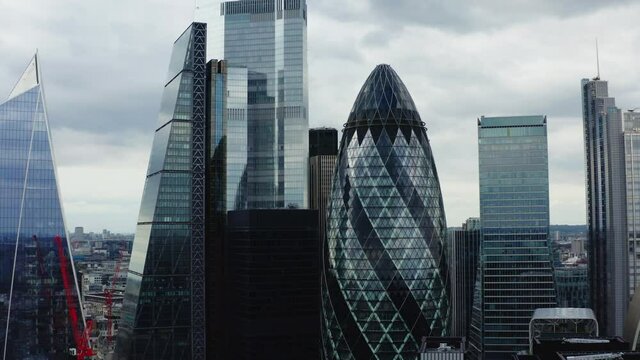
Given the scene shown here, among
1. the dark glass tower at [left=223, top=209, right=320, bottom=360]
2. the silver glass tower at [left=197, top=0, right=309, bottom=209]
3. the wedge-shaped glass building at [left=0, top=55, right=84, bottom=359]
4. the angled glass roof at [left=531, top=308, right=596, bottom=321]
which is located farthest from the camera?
the silver glass tower at [left=197, top=0, right=309, bottom=209]

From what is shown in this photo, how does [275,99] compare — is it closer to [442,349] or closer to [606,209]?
[442,349]

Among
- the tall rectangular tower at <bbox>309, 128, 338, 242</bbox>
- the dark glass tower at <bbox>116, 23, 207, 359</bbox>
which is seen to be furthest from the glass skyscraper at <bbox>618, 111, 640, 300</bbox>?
the dark glass tower at <bbox>116, 23, 207, 359</bbox>

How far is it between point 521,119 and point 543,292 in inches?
→ 1348

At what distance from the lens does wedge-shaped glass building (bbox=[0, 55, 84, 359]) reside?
88.9 metres

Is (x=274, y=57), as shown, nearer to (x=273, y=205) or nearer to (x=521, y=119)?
(x=273, y=205)

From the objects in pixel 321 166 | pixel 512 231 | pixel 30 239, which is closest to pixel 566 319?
pixel 512 231

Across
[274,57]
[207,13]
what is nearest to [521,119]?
[274,57]

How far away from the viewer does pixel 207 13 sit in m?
137

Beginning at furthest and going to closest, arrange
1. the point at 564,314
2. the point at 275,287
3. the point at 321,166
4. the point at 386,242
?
the point at 321,166
the point at 275,287
the point at 386,242
the point at 564,314

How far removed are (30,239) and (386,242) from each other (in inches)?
1682

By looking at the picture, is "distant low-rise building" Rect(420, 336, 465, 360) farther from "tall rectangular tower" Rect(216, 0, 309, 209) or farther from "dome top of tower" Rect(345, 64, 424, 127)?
"tall rectangular tower" Rect(216, 0, 309, 209)

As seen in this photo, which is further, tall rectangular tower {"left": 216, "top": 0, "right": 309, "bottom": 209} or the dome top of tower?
tall rectangular tower {"left": 216, "top": 0, "right": 309, "bottom": 209}

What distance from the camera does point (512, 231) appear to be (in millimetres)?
153500

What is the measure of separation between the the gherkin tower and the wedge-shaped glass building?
33755 mm
